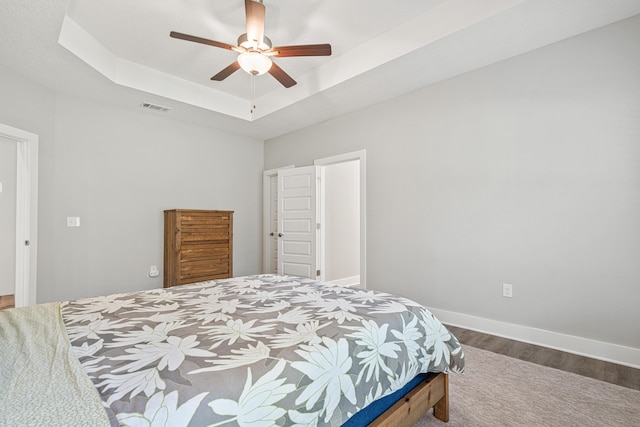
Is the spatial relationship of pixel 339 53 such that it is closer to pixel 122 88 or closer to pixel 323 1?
pixel 323 1

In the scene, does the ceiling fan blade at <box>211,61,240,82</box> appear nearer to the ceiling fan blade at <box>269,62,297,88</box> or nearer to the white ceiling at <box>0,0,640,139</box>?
the ceiling fan blade at <box>269,62,297,88</box>

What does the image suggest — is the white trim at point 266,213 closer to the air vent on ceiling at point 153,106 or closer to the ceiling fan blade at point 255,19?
the air vent on ceiling at point 153,106

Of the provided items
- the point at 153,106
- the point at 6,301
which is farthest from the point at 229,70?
the point at 6,301

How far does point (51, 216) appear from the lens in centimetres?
359

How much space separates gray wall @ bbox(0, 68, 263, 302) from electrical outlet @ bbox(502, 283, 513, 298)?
12.6ft

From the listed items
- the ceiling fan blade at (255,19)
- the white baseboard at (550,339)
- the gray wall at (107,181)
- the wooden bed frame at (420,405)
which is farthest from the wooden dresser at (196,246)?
the wooden bed frame at (420,405)

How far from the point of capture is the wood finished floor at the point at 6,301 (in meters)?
3.77

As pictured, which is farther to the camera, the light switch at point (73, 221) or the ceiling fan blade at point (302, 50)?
the light switch at point (73, 221)

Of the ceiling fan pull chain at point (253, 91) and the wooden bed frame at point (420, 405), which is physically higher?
the ceiling fan pull chain at point (253, 91)

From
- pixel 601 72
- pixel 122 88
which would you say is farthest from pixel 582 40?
pixel 122 88

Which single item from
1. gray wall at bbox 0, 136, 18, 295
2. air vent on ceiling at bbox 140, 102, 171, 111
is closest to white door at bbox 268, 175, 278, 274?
air vent on ceiling at bbox 140, 102, 171, 111

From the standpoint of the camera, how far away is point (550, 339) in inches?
109

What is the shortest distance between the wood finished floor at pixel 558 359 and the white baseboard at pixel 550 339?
71 mm

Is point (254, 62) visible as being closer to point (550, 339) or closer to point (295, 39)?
point (295, 39)
